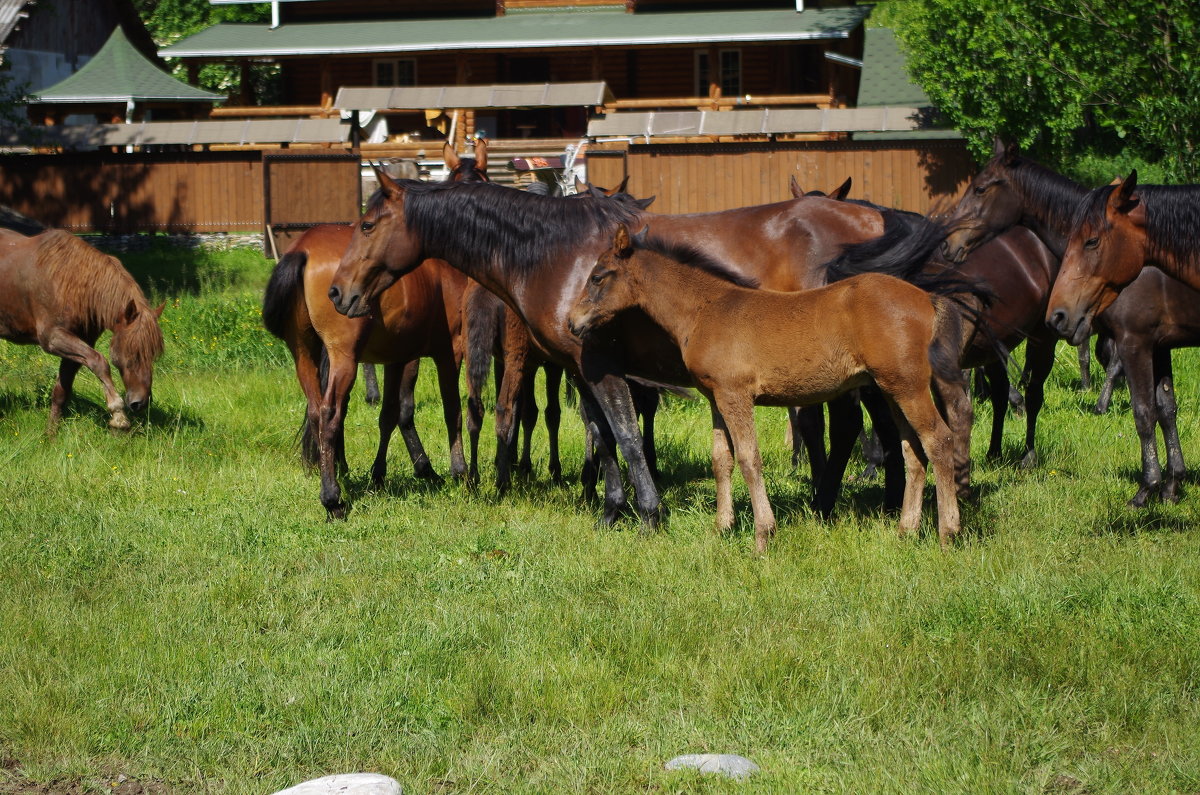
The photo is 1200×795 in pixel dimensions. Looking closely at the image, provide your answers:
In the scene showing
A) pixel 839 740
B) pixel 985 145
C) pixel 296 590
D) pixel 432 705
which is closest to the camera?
pixel 839 740

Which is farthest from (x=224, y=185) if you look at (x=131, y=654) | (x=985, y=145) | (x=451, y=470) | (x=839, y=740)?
(x=839, y=740)

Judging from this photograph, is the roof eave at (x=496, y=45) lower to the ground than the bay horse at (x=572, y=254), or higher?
higher

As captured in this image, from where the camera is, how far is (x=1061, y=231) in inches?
322

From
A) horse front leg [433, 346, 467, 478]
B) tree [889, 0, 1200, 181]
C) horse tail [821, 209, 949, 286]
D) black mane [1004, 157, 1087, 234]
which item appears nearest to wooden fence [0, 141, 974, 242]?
tree [889, 0, 1200, 181]

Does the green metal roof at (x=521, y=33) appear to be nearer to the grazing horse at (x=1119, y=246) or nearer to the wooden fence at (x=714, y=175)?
the wooden fence at (x=714, y=175)

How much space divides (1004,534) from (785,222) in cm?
253

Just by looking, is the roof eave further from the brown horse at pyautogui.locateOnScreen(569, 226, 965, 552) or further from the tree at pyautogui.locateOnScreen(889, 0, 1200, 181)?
the brown horse at pyautogui.locateOnScreen(569, 226, 965, 552)

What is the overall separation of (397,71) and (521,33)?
18.4 ft

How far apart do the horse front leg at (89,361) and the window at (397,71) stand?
95.0 feet

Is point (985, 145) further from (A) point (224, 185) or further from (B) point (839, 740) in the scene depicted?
(B) point (839, 740)

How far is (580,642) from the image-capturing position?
18.4ft

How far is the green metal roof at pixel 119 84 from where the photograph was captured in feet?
116

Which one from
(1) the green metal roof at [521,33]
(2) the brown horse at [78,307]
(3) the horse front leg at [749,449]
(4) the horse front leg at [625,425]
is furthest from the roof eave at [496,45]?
(3) the horse front leg at [749,449]

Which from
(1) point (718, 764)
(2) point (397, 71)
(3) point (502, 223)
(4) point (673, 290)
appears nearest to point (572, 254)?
(3) point (502, 223)
